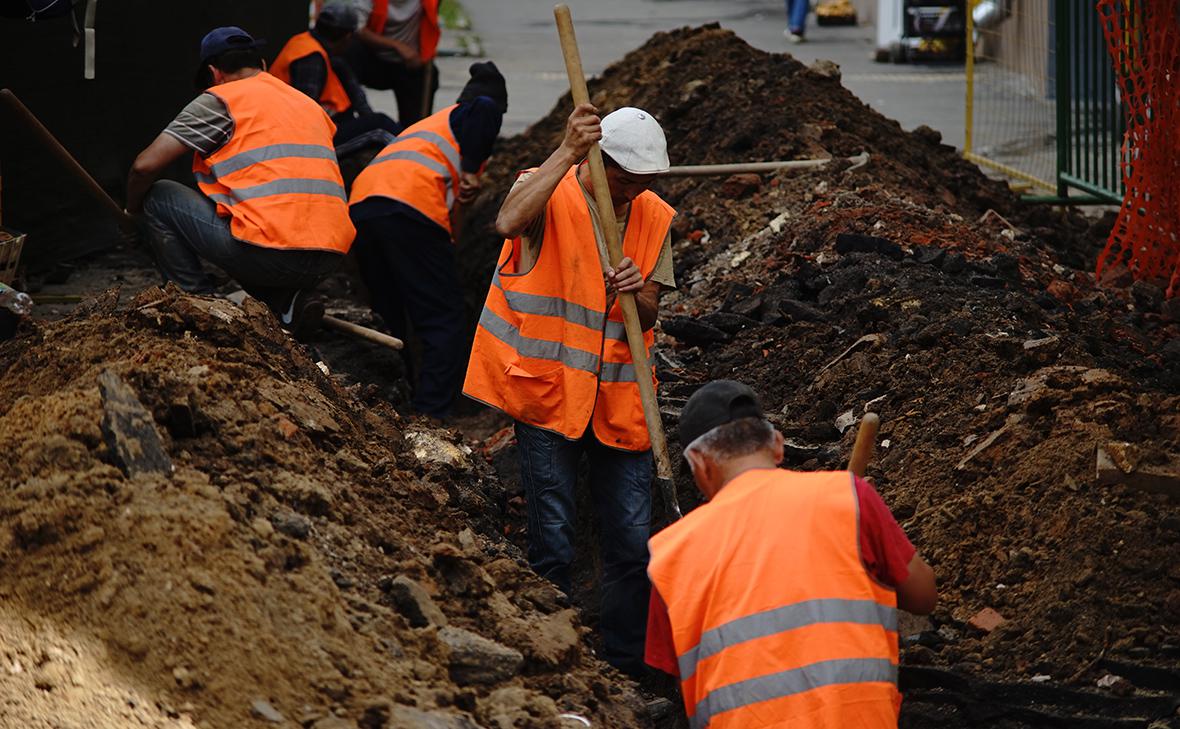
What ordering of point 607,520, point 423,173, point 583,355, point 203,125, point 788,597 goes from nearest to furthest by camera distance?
point 788,597, point 583,355, point 607,520, point 203,125, point 423,173

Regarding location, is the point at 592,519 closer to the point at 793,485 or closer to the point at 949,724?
the point at 949,724

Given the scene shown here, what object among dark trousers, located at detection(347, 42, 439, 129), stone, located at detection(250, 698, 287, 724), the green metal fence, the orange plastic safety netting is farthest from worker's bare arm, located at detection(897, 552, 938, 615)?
dark trousers, located at detection(347, 42, 439, 129)

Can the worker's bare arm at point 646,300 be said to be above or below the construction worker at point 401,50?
below

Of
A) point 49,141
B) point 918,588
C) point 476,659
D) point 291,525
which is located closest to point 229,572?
point 291,525

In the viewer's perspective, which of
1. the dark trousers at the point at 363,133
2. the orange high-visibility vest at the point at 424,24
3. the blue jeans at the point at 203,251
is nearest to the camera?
the blue jeans at the point at 203,251

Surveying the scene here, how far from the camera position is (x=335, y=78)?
31.7 ft

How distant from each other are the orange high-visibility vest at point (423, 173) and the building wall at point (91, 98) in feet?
5.85

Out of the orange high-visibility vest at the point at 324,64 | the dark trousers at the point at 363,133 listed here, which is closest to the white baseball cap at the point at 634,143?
the dark trousers at the point at 363,133

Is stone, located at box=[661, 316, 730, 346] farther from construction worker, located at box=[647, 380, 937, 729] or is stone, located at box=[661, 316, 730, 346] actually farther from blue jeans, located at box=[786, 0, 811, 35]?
blue jeans, located at box=[786, 0, 811, 35]

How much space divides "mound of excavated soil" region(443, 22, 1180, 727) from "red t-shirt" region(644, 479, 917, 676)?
1.39 metres

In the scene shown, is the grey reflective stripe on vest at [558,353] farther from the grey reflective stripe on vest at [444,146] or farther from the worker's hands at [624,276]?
the grey reflective stripe on vest at [444,146]

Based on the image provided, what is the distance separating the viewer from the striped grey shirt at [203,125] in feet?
21.4

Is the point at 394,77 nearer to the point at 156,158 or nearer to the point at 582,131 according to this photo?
the point at 156,158

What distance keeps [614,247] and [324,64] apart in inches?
202
